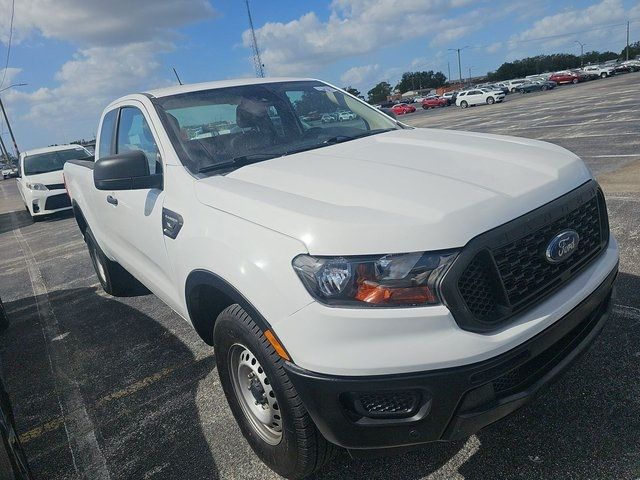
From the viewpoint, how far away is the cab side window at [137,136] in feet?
10.2

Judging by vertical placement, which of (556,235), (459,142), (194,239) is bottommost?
(556,235)

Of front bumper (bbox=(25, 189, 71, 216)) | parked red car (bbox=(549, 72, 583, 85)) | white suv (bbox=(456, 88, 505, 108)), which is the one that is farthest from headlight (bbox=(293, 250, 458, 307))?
parked red car (bbox=(549, 72, 583, 85))

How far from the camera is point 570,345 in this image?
2.16 meters

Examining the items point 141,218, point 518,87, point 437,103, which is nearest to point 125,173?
point 141,218

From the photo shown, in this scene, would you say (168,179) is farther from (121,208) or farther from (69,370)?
(69,370)

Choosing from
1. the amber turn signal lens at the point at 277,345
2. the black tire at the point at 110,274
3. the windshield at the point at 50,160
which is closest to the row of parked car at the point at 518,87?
the windshield at the point at 50,160

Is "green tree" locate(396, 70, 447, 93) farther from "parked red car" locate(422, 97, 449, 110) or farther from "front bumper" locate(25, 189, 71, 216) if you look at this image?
"front bumper" locate(25, 189, 71, 216)

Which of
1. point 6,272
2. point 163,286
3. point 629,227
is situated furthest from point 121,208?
point 6,272

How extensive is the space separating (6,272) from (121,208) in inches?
214

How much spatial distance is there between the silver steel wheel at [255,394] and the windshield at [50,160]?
11667mm

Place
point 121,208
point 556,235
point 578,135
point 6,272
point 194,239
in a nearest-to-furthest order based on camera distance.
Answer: point 556,235 < point 194,239 < point 121,208 < point 6,272 < point 578,135

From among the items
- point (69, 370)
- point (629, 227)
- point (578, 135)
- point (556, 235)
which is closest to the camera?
point (556, 235)

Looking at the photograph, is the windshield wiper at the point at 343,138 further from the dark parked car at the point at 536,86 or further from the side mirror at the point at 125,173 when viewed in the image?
the dark parked car at the point at 536,86

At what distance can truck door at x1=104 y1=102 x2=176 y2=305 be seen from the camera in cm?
292
